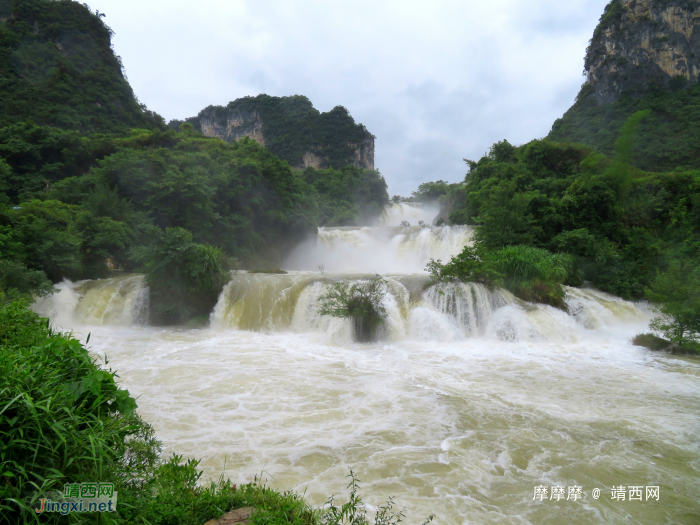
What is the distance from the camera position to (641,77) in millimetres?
36156

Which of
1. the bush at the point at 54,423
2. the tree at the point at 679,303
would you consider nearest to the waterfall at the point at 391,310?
the tree at the point at 679,303

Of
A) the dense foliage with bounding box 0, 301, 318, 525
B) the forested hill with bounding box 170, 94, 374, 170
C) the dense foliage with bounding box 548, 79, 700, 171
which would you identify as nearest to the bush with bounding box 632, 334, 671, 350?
the dense foliage with bounding box 0, 301, 318, 525

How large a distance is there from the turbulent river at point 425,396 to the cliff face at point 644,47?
35559mm

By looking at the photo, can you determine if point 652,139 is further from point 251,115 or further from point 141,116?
point 251,115

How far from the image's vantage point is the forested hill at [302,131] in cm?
6656

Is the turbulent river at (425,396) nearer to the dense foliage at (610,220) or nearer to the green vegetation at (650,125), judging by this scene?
the dense foliage at (610,220)

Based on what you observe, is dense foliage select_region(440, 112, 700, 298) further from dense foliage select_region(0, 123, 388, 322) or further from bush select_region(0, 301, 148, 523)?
bush select_region(0, 301, 148, 523)

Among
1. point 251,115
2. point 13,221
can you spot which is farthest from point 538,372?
point 251,115

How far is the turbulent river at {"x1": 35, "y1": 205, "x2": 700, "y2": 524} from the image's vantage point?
397 centimetres

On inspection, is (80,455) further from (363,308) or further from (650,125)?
(650,125)

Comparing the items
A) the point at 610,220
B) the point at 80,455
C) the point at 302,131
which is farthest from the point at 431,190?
the point at 80,455

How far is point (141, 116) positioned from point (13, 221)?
26.8 meters

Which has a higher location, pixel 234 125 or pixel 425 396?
pixel 234 125

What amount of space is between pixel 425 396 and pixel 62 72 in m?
40.3
